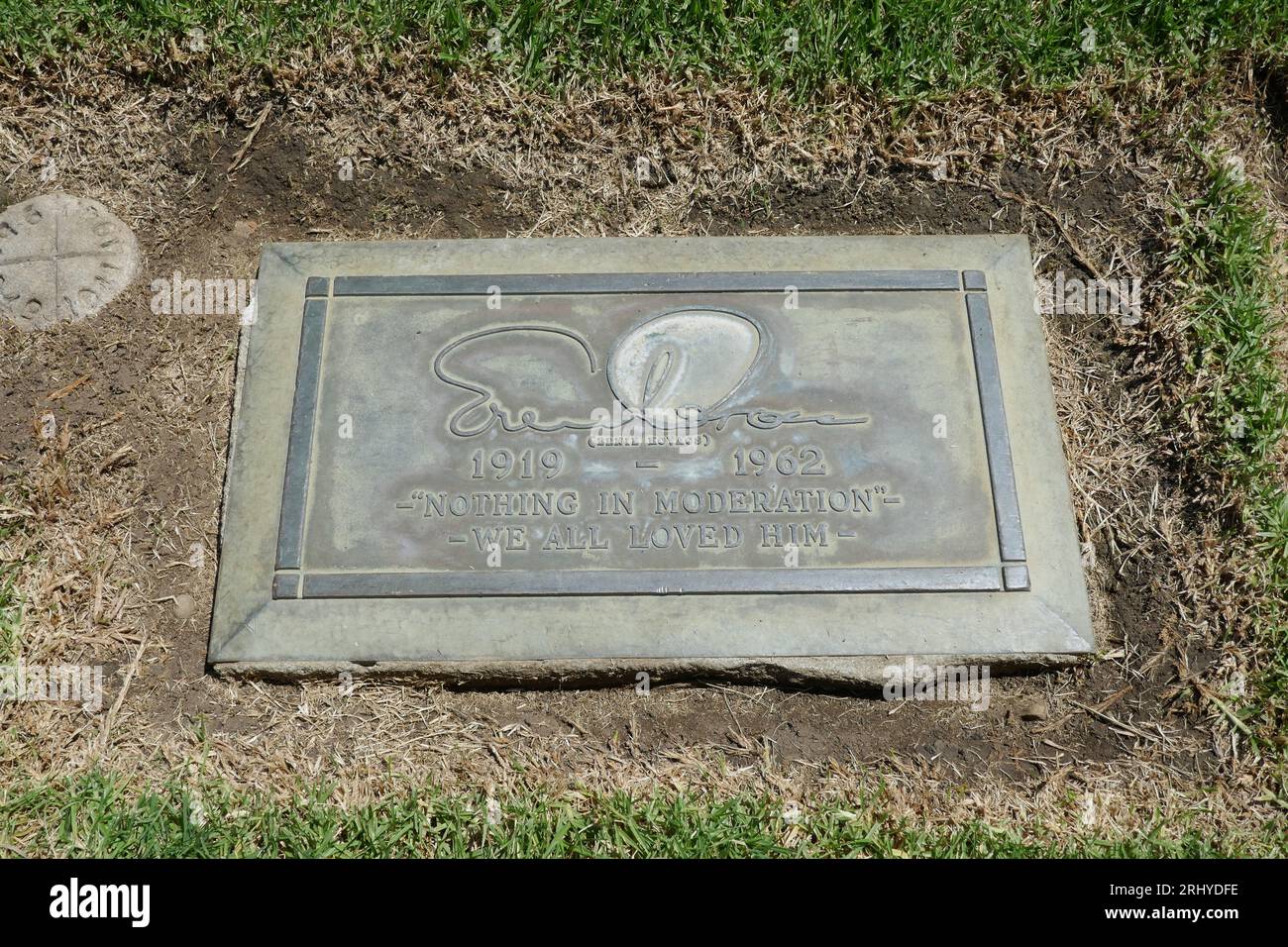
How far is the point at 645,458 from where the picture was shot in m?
2.49

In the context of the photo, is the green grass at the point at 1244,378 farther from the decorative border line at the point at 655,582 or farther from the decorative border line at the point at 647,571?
the decorative border line at the point at 655,582

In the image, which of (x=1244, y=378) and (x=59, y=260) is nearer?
(x=1244, y=378)

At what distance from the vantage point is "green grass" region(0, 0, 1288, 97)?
3051 mm

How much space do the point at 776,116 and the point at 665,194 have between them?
0.46 m

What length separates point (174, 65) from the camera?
3074mm

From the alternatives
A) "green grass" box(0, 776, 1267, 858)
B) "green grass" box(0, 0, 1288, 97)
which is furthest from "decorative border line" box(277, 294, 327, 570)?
"green grass" box(0, 0, 1288, 97)

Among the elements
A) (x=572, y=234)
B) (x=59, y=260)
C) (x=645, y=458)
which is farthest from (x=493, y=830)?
(x=59, y=260)

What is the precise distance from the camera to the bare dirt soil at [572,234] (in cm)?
242

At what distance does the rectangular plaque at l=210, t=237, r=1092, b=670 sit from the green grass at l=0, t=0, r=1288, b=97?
28.4 inches
